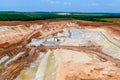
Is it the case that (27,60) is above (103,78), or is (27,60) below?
below

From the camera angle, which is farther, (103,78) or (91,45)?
(91,45)

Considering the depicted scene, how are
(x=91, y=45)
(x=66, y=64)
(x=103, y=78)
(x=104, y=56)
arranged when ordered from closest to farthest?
1. (x=103, y=78)
2. (x=66, y=64)
3. (x=104, y=56)
4. (x=91, y=45)

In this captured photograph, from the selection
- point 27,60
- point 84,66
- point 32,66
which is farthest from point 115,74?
point 27,60

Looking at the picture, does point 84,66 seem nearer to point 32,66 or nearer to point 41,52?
point 32,66

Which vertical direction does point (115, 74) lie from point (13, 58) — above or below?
above

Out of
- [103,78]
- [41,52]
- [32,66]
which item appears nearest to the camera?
[103,78]

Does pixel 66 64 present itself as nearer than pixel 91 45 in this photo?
Yes

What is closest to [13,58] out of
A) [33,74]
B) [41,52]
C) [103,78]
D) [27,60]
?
[27,60]

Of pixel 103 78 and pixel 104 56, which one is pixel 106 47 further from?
pixel 103 78

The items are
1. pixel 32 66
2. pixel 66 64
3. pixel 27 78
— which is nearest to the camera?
pixel 27 78
